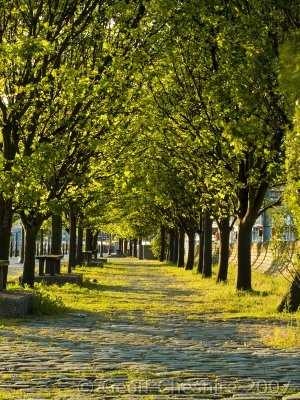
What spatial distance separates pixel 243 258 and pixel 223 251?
650 cm

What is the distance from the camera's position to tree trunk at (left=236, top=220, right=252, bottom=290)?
2364 centimetres

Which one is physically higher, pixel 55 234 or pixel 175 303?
pixel 55 234

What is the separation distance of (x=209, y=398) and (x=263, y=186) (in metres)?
15.2

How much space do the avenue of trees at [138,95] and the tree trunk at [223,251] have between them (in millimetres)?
4580

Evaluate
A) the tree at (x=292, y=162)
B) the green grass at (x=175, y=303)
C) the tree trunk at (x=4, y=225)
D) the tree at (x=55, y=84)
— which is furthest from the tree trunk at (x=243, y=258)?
the tree trunk at (x=4, y=225)

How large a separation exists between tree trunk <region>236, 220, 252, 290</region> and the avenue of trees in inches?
1.5

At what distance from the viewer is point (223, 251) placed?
1193 inches

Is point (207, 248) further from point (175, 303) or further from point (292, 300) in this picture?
point (292, 300)

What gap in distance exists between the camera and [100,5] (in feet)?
59.7

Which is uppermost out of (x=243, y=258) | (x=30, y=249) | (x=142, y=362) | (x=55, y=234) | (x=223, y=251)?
(x=55, y=234)

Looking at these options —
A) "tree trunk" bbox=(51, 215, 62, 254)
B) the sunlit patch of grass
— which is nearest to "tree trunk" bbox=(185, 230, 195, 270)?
"tree trunk" bbox=(51, 215, 62, 254)

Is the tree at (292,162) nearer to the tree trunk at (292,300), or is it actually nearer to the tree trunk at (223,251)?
the tree trunk at (292,300)

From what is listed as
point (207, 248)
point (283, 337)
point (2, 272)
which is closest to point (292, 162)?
point (283, 337)

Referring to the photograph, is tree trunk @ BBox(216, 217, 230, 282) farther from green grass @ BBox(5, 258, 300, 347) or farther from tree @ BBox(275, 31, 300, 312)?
tree @ BBox(275, 31, 300, 312)
